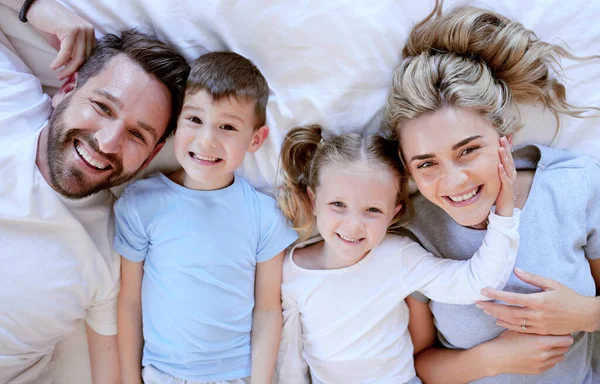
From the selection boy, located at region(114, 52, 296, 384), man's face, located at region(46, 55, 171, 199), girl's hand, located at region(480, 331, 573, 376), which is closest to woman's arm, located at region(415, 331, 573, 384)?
girl's hand, located at region(480, 331, 573, 376)

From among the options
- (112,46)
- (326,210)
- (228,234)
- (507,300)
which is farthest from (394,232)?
(112,46)

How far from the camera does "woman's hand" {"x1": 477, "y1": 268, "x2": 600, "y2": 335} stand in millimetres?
1367

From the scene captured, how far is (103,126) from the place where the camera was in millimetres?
1362

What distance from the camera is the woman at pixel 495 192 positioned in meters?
1.32

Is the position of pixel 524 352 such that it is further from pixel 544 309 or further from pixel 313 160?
pixel 313 160

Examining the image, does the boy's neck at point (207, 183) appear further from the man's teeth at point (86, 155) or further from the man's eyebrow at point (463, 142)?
the man's eyebrow at point (463, 142)

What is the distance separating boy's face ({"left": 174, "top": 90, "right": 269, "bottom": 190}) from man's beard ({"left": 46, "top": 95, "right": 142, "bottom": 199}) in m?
0.19

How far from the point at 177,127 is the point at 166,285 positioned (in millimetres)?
451

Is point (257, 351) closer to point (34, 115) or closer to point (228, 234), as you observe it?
point (228, 234)

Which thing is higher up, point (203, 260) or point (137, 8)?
point (137, 8)

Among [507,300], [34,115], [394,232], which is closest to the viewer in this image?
[507,300]

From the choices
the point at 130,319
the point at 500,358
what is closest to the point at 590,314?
the point at 500,358

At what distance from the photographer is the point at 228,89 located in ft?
4.50

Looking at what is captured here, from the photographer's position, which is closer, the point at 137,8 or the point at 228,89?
the point at 228,89
